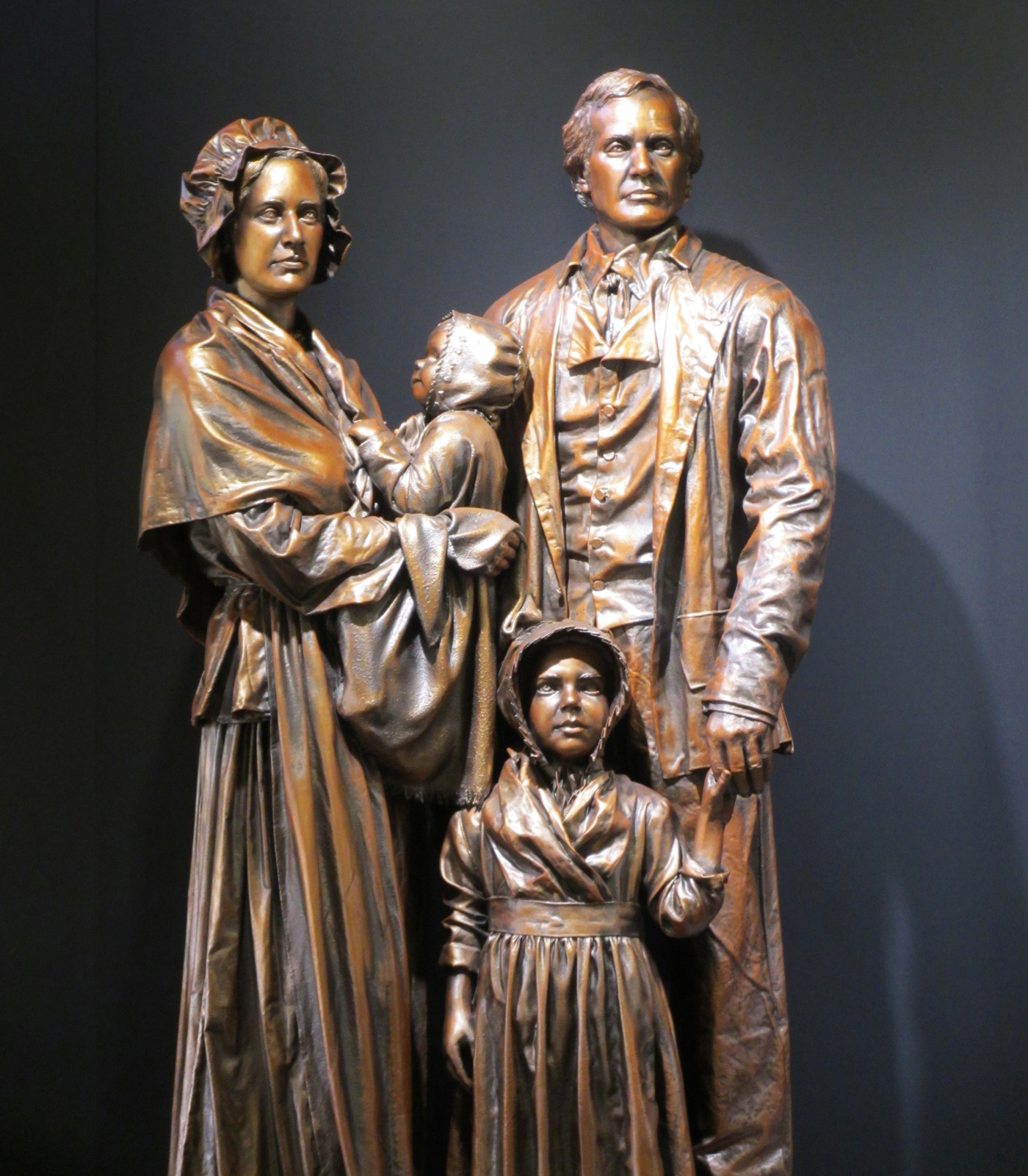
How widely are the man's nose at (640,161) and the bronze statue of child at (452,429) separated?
0.41 metres

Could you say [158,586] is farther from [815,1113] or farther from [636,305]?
[815,1113]

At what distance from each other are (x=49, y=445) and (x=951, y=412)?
213 centimetres

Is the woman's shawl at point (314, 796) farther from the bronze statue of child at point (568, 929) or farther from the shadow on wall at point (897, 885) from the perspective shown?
the shadow on wall at point (897, 885)

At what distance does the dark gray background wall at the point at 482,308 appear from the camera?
4.54m

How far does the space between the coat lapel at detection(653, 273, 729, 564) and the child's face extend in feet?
0.89

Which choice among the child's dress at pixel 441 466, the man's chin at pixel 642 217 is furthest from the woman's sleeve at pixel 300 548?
the man's chin at pixel 642 217

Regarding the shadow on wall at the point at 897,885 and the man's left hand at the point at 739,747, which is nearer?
the man's left hand at the point at 739,747

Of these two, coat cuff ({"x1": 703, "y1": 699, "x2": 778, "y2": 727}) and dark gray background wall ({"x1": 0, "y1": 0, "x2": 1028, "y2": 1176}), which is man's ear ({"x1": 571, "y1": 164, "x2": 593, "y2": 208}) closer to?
dark gray background wall ({"x1": 0, "y1": 0, "x2": 1028, "y2": 1176})

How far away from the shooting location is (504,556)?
379cm

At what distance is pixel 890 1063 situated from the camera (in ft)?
14.9

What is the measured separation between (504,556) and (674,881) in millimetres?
702

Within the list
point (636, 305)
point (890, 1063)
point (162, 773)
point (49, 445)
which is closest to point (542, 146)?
point (636, 305)

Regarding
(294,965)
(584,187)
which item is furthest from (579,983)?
(584,187)

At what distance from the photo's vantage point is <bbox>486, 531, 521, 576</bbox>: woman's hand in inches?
148
